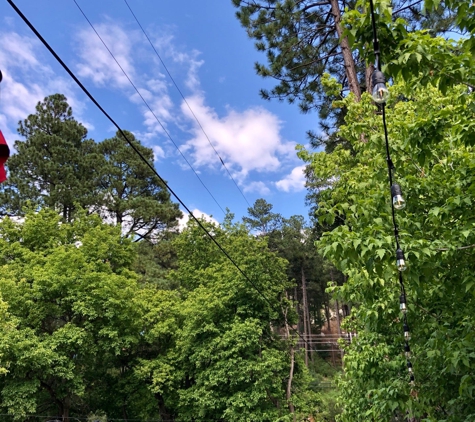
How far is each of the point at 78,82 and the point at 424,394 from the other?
334cm

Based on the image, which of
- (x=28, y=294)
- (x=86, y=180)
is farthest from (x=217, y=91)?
(x=86, y=180)

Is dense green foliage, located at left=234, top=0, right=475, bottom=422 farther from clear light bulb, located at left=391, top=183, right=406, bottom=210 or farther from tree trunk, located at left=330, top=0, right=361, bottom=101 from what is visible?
tree trunk, located at left=330, top=0, right=361, bottom=101

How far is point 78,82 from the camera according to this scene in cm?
195

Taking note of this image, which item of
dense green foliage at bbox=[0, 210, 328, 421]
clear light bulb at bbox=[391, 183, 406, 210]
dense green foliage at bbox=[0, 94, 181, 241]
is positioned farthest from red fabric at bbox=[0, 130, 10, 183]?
dense green foliage at bbox=[0, 94, 181, 241]

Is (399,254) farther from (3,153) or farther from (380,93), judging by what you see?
(3,153)

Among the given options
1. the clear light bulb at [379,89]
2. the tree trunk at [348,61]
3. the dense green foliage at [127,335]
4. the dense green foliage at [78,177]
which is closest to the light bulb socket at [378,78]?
the clear light bulb at [379,89]

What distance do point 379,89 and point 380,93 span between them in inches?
1.0

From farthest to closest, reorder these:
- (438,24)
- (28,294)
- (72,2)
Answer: (28,294)
(438,24)
(72,2)

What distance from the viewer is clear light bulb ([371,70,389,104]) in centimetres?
155

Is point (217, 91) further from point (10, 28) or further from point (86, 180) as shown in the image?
point (86, 180)

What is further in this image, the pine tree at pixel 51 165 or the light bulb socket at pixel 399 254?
the pine tree at pixel 51 165

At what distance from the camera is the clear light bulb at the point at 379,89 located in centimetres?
155

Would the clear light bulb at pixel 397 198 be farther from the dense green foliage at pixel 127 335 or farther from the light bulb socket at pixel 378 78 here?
the dense green foliage at pixel 127 335

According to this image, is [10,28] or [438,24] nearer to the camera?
[10,28]
